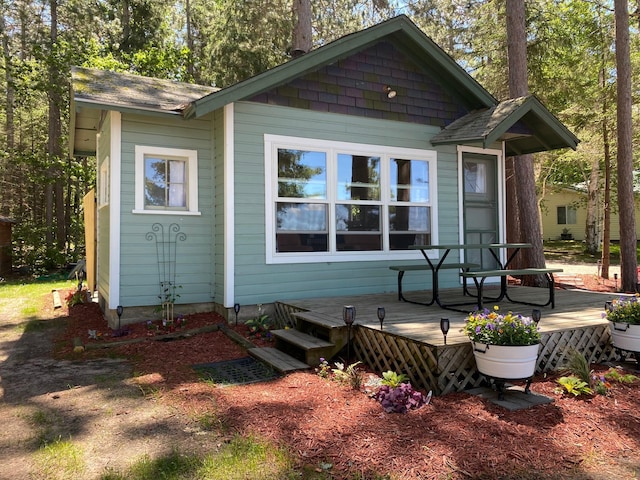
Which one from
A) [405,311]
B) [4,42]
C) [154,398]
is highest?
[4,42]

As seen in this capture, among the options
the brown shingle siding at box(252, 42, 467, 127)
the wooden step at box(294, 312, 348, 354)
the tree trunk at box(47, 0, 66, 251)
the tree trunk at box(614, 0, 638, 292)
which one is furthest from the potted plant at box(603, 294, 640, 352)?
the tree trunk at box(47, 0, 66, 251)

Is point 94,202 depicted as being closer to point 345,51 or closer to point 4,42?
point 345,51

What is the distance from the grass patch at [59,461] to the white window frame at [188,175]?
12.3 feet

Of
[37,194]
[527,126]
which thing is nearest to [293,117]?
[527,126]

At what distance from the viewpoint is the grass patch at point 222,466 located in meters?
2.43

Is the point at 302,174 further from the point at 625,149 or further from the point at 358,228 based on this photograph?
the point at 625,149

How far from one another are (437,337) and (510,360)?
72cm

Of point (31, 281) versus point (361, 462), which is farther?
point (31, 281)

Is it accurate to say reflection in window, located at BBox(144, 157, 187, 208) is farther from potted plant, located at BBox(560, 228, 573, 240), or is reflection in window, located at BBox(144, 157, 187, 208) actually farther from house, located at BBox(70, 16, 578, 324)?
potted plant, located at BBox(560, 228, 573, 240)

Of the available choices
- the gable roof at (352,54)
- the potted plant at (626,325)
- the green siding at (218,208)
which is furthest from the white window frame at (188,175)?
the potted plant at (626,325)

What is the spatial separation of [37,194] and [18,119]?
Result: 148 inches

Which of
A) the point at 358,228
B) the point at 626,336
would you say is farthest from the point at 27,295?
the point at 626,336

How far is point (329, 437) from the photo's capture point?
113 inches

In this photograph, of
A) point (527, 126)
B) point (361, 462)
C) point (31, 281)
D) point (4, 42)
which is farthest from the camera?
point (4, 42)
